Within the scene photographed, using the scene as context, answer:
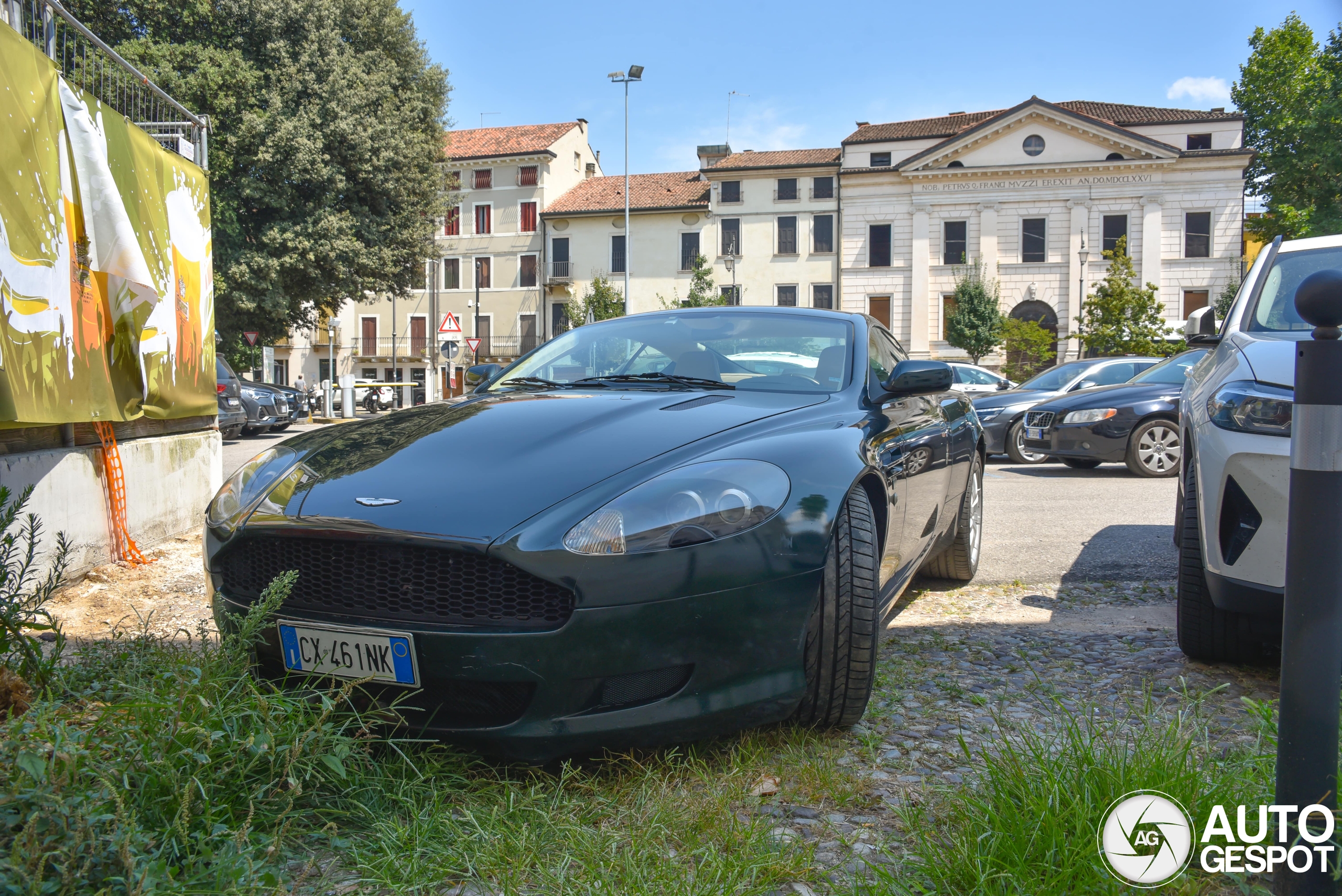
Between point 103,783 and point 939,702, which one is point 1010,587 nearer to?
point 939,702

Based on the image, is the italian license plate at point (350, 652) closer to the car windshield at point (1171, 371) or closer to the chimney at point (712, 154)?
the car windshield at point (1171, 371)

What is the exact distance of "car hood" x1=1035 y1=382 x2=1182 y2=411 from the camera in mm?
9852

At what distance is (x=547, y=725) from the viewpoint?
2.18m

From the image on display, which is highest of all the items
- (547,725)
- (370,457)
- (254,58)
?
(254,58)

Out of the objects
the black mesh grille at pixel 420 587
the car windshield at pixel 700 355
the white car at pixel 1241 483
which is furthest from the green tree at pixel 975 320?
the black mesh grille at pixel 420 587

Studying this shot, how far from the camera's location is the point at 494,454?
2.55 m

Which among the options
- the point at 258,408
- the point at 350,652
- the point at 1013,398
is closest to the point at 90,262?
the point at 350,652

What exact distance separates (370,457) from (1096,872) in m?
1.97

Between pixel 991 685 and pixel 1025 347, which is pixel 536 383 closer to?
pixel 991 685

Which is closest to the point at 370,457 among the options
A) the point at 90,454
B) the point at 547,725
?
the point at 547,725

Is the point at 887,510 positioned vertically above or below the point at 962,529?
above

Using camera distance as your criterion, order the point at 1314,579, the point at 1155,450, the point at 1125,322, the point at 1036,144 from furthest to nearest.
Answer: the point at 1036,144 → the point at 1125,322 → the point at 1155,450 → the point at 1314,579

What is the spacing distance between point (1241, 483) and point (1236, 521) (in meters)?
0.12

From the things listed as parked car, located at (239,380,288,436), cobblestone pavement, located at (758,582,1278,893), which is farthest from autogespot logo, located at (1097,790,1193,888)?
parked car, located at (239,380,288,436)
